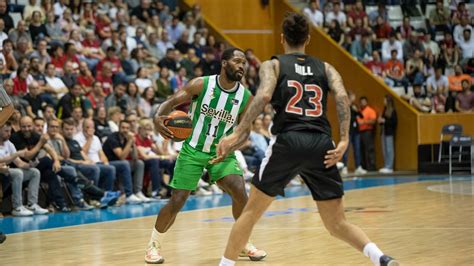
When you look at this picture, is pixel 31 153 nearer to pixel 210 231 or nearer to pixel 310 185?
pixel 210 231

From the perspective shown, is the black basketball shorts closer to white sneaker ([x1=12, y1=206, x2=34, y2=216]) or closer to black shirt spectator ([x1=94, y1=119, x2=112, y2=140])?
white sneaker ([x1=12, y1=206, x2=34, y2=216])

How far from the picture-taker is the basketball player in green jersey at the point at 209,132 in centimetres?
834

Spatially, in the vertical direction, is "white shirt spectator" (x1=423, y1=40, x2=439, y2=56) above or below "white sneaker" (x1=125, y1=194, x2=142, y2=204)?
above

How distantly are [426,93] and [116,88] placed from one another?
1002 centimetres

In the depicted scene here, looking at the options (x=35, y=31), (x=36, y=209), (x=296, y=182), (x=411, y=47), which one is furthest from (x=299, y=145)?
(x=411, y=47)

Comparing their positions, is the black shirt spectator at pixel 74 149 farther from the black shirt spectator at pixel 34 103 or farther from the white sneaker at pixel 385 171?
the white sneaker at pixel 385 171

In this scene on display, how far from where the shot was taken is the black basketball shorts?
20.8 feet

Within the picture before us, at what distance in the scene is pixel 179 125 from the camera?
27.9ft

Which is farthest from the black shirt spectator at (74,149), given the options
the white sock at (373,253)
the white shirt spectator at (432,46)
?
the white shirt spectator at (432,46)

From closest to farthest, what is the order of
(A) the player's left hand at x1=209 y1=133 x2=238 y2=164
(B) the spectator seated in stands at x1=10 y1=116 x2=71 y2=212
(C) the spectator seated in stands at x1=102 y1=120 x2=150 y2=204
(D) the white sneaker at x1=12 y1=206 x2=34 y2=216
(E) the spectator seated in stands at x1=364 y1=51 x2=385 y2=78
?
(A) the player's left hand at x1=209 y1=133 x2=238 y2=164 → (D) the white sneaker at x1=12 y1=206 x2=34 y2=216 → (B) the spectator seated in stands at x1=10 y1=116 x2=71 y2=212 → (C) the spectator seated in stands at x1=102 y1=120 x2=150 y2=204 → (E) the spectator seated in stands at x1=364 y1=51 x2=385 y2=78

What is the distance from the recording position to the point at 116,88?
1733 centimetres

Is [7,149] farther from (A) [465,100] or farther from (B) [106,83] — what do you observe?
(A) [465,100]

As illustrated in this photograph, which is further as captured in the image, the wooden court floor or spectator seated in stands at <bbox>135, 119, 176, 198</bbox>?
spectator seated in stands at <bbox>135, 119, 176, 198</bbox>

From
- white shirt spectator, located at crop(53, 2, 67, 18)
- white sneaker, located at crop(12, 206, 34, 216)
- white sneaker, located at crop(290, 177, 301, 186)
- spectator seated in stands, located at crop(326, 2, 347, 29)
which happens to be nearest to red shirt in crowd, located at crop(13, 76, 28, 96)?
white sneaker, located at crop(12, 206, 34, 216)
